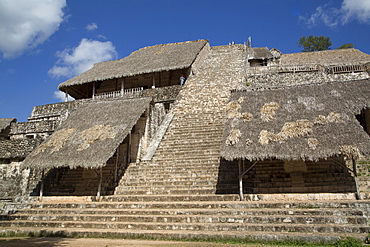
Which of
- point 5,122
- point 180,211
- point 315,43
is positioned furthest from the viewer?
point 315,43

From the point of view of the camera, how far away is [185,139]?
12.1 meters

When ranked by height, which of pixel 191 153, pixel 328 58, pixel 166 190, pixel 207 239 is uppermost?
pixel 328 58

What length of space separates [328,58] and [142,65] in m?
14.3

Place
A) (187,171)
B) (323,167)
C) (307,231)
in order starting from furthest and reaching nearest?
1. (187,171)
2. (323,167)
3. (307,231)

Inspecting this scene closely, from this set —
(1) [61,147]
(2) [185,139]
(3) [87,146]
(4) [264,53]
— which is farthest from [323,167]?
(4) [264,53]

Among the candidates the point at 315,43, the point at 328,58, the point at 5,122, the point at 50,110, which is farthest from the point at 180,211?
the point at 315,43

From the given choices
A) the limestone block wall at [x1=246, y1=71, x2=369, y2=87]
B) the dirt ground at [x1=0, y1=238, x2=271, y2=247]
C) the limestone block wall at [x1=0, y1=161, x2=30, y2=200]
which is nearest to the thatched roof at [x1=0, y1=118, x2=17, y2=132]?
the limestone block wall at [x1=0, y1=161, x2=30, y2=200]

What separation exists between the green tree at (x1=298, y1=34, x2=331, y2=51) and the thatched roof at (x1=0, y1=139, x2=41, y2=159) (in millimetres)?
33565

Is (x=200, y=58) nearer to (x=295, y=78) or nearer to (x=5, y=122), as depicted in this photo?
(x=295, y=78)

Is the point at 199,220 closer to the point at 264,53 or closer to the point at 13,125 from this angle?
the point at 13,125

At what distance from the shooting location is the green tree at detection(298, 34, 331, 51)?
34.7 metres

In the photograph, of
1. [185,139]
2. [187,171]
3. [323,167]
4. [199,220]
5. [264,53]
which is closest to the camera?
[199,220]

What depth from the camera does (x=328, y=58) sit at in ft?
71.2

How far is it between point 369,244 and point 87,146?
8.74 m
